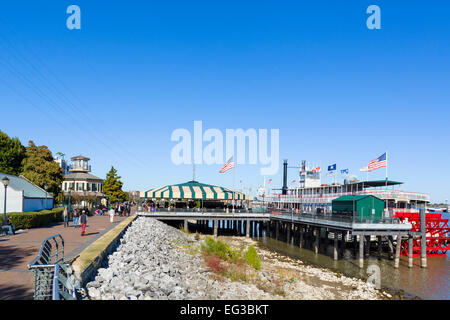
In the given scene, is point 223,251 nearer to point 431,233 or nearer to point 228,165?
point 228,165

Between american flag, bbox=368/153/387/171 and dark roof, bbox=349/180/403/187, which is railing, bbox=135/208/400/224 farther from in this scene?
dark roof, bbox=349/180/403/187

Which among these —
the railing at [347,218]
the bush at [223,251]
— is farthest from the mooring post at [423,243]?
the bush at [223,251]

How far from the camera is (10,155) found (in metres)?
48.9

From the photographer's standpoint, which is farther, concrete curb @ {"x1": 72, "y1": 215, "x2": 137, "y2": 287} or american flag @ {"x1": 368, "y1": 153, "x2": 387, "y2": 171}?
american flag @ {"x1": 368, "y1": 153, "x2": 387, "y2": 171}

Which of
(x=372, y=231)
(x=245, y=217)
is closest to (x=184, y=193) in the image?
(x=245, y=217)

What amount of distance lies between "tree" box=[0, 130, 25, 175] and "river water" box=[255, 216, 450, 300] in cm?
3866

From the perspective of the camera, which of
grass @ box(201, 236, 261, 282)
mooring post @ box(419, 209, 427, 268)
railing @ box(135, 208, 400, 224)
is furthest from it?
mooring post @ box(419, 209, 427, 268)

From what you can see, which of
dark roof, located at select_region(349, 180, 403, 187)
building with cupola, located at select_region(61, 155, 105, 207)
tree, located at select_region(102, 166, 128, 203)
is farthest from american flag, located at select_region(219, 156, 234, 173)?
building with cupola, located at select_region(61, 155, 105, 207)

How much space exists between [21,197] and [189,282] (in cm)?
2060

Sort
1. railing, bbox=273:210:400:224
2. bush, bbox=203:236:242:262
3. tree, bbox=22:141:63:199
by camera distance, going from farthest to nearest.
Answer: tree, bbox=22:141:63:199, railing, bbox=273:210:400:224, bush, bbox=203:236:242:262

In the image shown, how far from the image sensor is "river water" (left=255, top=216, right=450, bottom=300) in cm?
2012

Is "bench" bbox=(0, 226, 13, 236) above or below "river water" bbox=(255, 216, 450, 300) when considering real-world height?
above
